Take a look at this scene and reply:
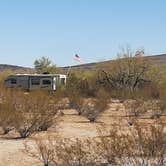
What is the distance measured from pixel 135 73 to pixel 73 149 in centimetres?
5140

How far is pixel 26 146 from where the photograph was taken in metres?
15.5

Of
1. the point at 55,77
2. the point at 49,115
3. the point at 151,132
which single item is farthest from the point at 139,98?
the point at 55,77

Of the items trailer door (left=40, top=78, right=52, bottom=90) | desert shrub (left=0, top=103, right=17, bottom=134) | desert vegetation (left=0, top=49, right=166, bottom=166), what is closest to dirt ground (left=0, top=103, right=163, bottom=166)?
desert vegetation (left=0, top=49, right=166, bottom=166)

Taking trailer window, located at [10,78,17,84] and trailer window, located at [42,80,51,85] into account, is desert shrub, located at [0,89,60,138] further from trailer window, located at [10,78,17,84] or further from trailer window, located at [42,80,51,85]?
trailer window, located at [10,78,17,84]

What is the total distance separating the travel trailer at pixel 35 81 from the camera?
57156 mm

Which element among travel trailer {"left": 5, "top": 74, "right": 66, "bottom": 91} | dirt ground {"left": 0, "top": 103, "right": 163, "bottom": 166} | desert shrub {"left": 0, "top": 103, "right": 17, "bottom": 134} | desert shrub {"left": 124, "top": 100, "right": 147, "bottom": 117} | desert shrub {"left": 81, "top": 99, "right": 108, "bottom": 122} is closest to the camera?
dirt ground {"left": 0, "top": 103, "right": 163, "bottom": 166}

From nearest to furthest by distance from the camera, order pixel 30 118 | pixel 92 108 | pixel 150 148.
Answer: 1. pixel 150 148
2. pixel 30 118
3. pixel 92 108

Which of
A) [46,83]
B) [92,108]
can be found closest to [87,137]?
[92,108]

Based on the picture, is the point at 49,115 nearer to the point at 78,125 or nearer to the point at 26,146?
the point at 78,125

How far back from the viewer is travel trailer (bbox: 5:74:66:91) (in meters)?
57.2

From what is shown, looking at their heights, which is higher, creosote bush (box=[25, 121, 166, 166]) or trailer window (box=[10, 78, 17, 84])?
trailer window (box=[10, 78, 17, 84])

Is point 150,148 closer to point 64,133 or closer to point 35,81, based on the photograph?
point 64,133

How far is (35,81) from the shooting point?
58062 mm

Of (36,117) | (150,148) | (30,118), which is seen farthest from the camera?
(36,117)
